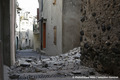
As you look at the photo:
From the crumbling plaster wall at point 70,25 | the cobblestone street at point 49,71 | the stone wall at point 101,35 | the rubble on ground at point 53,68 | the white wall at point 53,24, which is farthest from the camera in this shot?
the white wall at point 53,24

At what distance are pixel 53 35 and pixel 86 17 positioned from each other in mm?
7908

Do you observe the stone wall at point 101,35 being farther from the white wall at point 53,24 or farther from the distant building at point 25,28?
the distant building at point 25,28

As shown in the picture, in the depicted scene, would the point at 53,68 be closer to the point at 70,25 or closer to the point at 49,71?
the point at 49,71

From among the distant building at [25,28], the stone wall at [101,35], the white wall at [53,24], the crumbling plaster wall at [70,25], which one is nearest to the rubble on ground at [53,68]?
the stone wall at [101,35]

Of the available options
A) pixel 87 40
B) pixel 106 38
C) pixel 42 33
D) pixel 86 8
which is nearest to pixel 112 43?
pixel 106 38

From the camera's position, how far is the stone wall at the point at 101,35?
3.72 meters

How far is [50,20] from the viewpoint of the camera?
1395 cm

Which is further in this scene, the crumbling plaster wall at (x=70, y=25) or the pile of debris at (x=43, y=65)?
the crumbling plaster wall at (x=70, y=25)

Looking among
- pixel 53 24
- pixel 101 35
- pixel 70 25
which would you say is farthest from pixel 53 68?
pixel 53 24

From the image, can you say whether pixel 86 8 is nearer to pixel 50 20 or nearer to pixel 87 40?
pixel 87 40

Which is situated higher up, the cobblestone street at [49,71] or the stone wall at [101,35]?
the stone wall at [101,35]

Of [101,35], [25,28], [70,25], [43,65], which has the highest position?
[70,25]

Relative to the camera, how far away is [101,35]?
4.32 m

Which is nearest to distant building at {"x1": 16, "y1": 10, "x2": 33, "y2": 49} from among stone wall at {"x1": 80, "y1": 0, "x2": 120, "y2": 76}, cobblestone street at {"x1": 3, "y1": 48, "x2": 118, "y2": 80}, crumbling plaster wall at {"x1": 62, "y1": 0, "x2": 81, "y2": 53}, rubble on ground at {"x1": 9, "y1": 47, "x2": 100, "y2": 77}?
crumbling plaster wall at {"x1": 62, "y1": 0, "x2": 81, "y2": 53}
